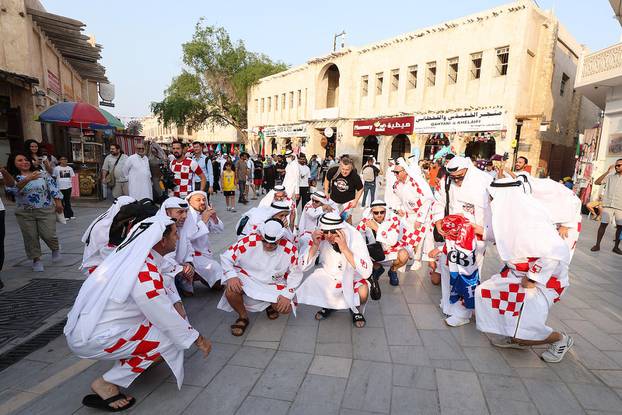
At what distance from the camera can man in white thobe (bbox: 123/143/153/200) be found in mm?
6836

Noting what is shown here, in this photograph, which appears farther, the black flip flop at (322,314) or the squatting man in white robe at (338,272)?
the black flip flop at (322,314)

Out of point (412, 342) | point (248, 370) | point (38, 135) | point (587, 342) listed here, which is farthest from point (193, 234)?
point (38, 135)

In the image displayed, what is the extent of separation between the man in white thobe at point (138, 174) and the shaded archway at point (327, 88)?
21.7 m

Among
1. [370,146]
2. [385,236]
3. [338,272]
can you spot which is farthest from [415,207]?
[370,146]

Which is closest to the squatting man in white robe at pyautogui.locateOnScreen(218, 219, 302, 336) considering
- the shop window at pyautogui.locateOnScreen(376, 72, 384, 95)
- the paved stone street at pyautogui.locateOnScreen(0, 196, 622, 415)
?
the paved stone street at pyautogui.locateOnScreen(0, 196, 622, 415)

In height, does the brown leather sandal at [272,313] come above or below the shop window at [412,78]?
below

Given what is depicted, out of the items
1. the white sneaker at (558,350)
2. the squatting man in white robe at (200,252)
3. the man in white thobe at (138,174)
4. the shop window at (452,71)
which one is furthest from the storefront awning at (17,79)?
the shop window at (452,71)

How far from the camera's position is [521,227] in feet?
9.74

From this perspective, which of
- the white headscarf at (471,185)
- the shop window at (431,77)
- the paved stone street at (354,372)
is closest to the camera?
the paved stone street at (354,372)

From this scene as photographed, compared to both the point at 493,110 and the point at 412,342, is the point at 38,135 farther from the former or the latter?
the point at 493,110

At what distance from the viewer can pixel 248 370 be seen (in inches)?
115

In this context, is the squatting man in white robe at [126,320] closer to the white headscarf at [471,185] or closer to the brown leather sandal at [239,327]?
the brown leather sandal at [239,327]

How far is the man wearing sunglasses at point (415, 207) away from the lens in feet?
17.9

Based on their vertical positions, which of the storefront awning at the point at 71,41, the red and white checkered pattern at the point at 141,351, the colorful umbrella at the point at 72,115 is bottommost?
the red and white checkered pattern at the point at 141,351
